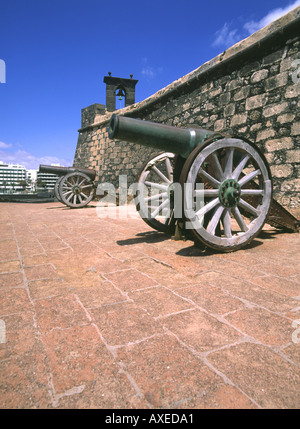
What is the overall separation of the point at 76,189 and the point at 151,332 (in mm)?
8047

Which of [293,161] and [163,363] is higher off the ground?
[293,161]

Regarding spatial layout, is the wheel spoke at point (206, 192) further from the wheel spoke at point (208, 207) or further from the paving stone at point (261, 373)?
the paving stone at point (261, 373)

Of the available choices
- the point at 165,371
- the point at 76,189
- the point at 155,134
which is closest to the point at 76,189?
the point at 76,189

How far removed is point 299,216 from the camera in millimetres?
4594

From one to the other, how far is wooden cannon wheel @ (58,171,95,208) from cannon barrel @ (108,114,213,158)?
21.3ft

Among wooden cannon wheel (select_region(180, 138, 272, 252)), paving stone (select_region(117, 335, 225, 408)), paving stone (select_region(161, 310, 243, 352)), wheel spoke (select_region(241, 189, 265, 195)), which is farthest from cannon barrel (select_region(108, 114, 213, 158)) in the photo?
paving stone (select_region(117, 335, 225, 408))

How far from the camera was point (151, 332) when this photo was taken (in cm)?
136

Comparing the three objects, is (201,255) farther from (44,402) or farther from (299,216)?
(299,216)

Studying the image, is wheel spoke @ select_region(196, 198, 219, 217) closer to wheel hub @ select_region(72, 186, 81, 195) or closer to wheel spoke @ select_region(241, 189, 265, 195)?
wheel spoke @ select_region(241, 189, 265, 195)

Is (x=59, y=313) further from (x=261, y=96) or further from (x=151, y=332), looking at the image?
(x=261, y=96)

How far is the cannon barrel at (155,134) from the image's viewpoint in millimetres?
2600

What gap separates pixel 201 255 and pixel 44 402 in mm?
2101

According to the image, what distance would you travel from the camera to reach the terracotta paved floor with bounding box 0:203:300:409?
98cm
